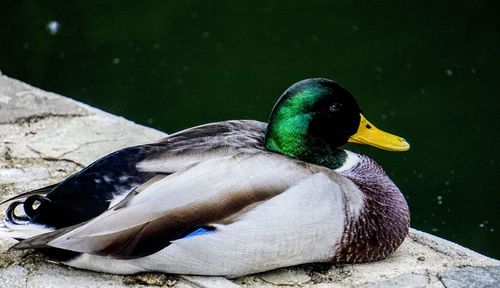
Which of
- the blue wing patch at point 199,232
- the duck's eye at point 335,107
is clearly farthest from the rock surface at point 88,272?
the duck's eye at point 335,107

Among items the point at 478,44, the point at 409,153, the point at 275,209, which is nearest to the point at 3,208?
the point at 275,209

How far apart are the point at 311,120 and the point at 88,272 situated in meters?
0.91

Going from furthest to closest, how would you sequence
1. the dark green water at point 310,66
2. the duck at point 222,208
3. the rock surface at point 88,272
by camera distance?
the dark green water at point 310,66 → the rock surface at point 88,272 → the duck at point 222,208

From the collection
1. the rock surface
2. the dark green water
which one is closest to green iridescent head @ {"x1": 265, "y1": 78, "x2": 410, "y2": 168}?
the rock surface

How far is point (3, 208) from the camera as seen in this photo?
3.56 meters

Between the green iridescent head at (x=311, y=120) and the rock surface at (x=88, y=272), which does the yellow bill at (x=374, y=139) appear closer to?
the green iridescent head at (x=311, y=120)

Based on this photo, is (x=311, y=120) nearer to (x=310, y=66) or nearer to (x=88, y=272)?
(x=88, y=272)

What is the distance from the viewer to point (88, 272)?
314cm

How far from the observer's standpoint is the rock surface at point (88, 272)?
310 cm

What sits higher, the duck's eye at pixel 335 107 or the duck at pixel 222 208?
the duck's eye at pixel 335 107

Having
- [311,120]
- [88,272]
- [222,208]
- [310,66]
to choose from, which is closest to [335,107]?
[311,120]

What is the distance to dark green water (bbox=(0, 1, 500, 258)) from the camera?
17.5 feet

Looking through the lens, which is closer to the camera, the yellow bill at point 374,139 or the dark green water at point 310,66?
the yellow bill at point 374,139

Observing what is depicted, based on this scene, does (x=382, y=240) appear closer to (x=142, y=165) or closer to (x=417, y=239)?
(x=417, y=239)
